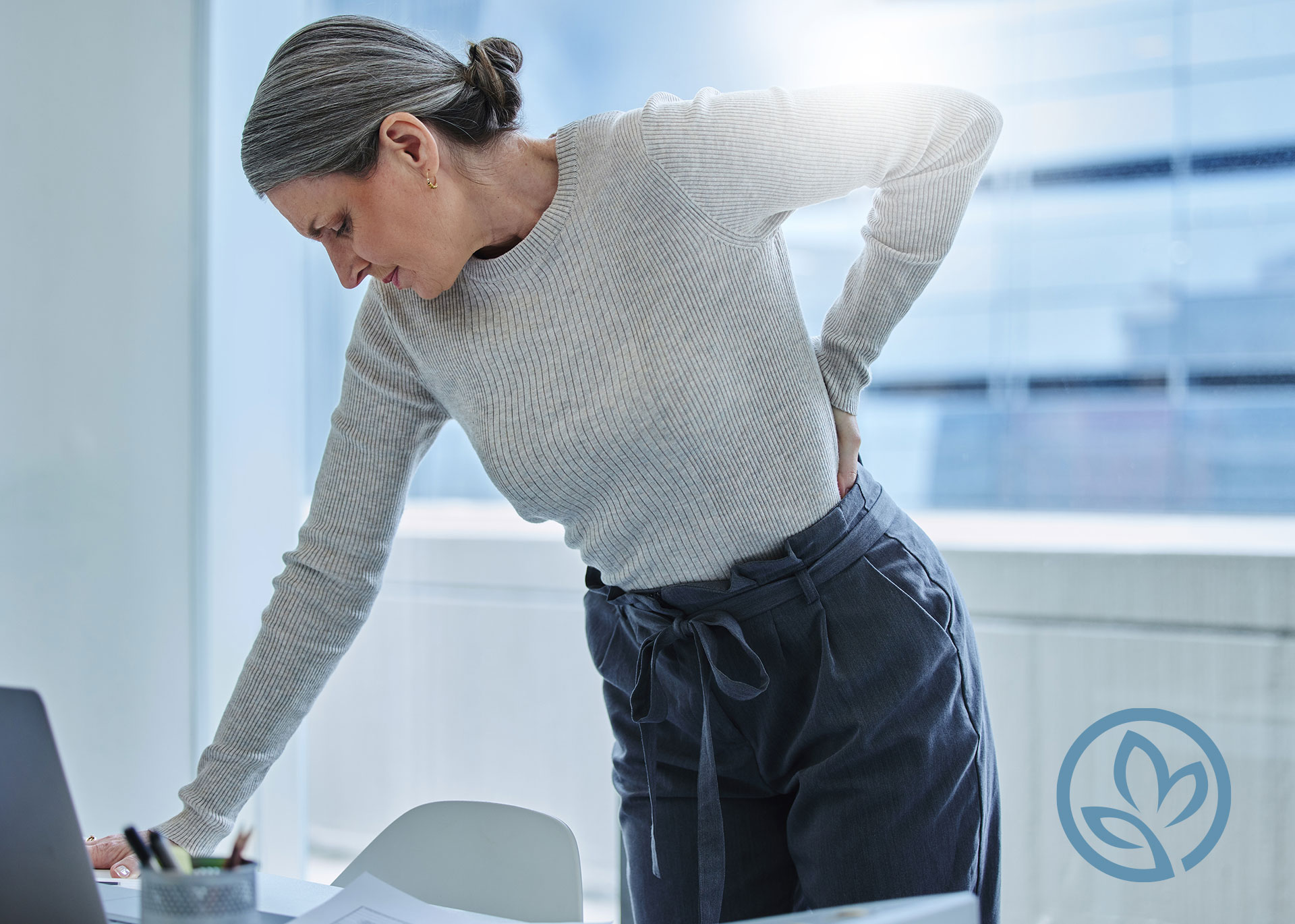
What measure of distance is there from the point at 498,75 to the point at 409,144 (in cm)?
13

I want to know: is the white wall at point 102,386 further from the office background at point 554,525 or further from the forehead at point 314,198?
the forehead at point 314,198

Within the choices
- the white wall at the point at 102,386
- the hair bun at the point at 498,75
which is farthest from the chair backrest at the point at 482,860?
the white wall at the point at 102,386

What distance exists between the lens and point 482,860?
3.97 ft

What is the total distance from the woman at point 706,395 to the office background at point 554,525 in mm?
186

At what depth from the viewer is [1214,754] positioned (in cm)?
157

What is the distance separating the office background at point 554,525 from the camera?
1.61 meters

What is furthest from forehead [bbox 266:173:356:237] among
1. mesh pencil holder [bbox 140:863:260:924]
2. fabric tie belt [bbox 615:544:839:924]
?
mesh pencil holder [bbox 140:863:260:924]

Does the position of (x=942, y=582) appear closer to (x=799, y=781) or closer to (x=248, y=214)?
(x=799, y=781)

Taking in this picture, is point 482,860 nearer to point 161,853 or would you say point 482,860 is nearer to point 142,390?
point 161,853

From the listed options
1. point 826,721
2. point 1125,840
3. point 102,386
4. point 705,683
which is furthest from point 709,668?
point 102,386

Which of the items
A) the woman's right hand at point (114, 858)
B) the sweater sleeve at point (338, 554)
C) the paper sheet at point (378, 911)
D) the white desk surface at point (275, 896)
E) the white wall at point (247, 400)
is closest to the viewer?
the paper sheet at point (378, 911)

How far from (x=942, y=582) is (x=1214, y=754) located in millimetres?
857

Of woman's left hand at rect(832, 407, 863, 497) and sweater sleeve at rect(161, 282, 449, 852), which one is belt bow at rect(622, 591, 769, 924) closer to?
woman's left hand at rect(832, 407, 863, 497)

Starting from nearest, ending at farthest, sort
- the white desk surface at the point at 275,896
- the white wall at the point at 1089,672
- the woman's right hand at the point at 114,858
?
1. the white desk surface at the point at 275,896
2. the woman's right hand at the point at 114,858
3. the white wall at the point at 1089,672
